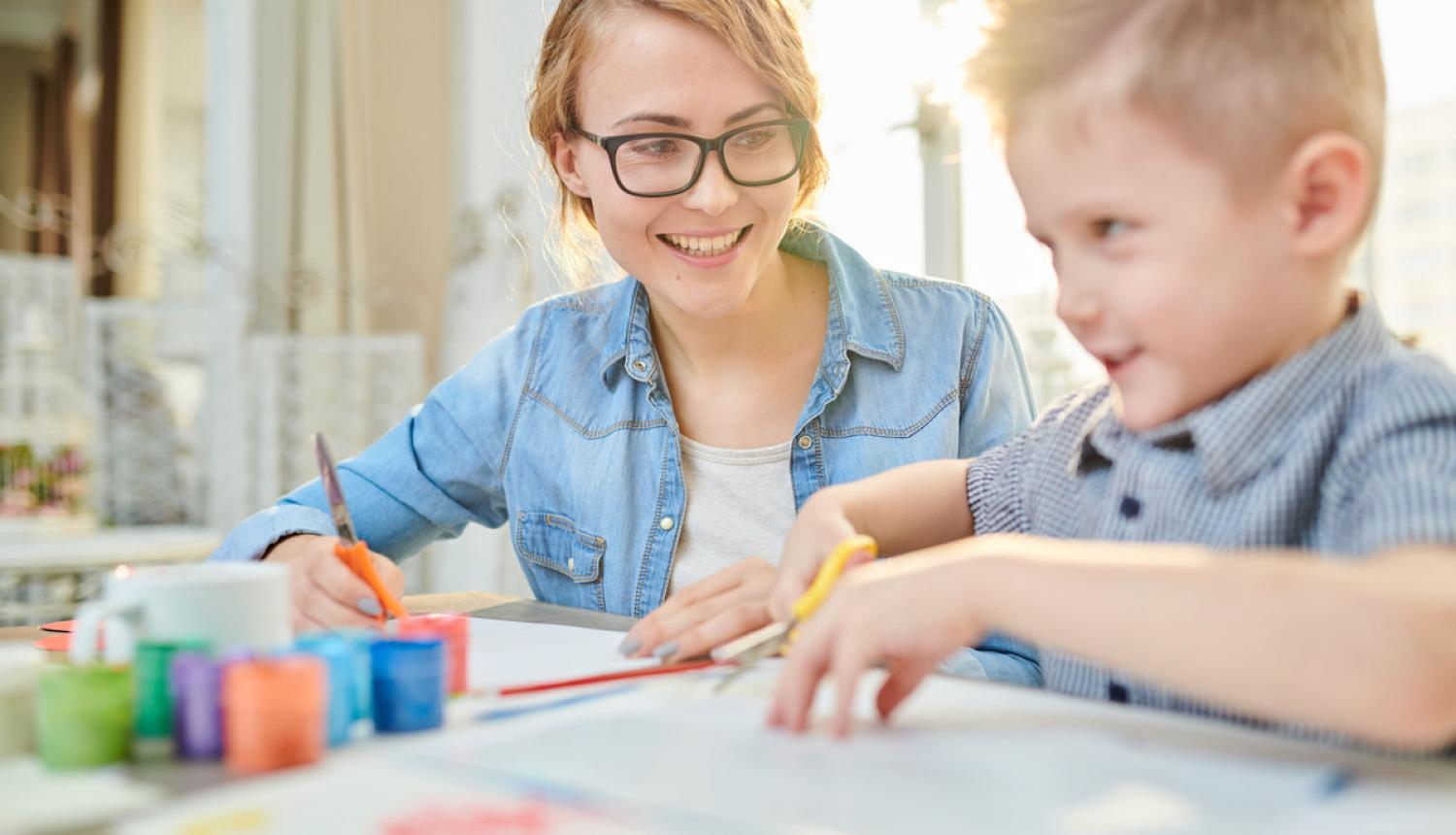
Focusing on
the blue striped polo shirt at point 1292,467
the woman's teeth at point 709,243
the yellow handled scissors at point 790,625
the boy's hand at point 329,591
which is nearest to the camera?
the blue striped polo shirt at point 1292,467

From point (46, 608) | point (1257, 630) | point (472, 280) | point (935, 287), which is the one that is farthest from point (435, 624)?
point (472, 280)

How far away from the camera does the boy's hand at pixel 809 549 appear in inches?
28.7

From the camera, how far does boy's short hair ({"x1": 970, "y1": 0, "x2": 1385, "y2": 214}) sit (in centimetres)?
62

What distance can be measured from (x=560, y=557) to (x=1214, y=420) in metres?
0.80

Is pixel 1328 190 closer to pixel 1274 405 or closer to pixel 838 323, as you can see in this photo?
pixel 1274 405

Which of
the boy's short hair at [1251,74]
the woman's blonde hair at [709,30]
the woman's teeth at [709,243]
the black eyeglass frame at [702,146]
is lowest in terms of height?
the woman's teeth at [709,243]

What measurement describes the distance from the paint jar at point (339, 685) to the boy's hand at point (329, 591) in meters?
0.30

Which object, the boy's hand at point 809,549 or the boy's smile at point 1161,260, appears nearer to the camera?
the boy's smile at point 1161,260

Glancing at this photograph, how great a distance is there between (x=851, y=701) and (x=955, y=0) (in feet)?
1.99

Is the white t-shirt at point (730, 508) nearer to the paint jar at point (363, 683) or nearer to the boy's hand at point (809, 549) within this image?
the boy's hand at point (809, 549)

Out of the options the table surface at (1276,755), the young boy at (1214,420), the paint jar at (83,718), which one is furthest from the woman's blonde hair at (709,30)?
the paint jar at (83,718)

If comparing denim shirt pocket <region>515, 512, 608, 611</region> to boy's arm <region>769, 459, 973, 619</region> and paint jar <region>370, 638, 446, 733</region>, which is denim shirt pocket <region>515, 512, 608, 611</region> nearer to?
boy's arm <region>769, 459, 973, 619</region>

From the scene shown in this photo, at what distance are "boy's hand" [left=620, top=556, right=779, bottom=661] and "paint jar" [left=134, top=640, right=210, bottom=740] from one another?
301 mm

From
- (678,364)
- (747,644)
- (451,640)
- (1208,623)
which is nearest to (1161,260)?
(1208,623)
